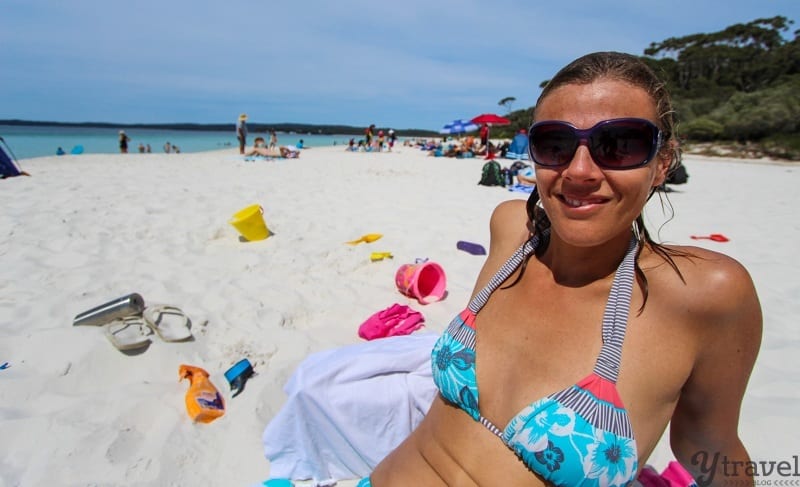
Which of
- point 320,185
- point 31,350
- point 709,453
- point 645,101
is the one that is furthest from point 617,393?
point 320,185

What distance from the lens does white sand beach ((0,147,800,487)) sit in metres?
2.01

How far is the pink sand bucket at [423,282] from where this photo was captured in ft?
A: 11.3

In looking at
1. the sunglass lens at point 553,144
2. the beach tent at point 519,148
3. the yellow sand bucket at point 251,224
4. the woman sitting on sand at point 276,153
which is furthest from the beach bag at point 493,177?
the woman sitting on sand at point 276,153

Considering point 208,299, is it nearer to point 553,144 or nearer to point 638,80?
point 553,144

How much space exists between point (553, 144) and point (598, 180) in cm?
17

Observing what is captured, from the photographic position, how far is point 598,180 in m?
1.16

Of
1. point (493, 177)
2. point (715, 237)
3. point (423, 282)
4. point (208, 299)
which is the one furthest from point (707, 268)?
point (493, 177)

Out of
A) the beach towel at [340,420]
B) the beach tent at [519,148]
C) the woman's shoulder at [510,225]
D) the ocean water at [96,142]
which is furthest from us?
the ocean water at [96,142]

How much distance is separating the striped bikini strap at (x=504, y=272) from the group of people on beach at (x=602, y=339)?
0.09 m

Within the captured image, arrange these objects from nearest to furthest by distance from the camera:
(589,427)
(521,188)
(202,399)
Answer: (589,427) < (202,399) < (521,188)

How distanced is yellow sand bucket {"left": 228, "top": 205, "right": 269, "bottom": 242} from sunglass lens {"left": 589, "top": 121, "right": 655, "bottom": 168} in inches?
160

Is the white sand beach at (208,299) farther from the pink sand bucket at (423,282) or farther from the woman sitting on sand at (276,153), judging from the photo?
the woman sitting on sand at (276,153)

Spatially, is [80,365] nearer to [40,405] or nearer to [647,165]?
[40,405]

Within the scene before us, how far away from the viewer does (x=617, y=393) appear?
1.13 metres
